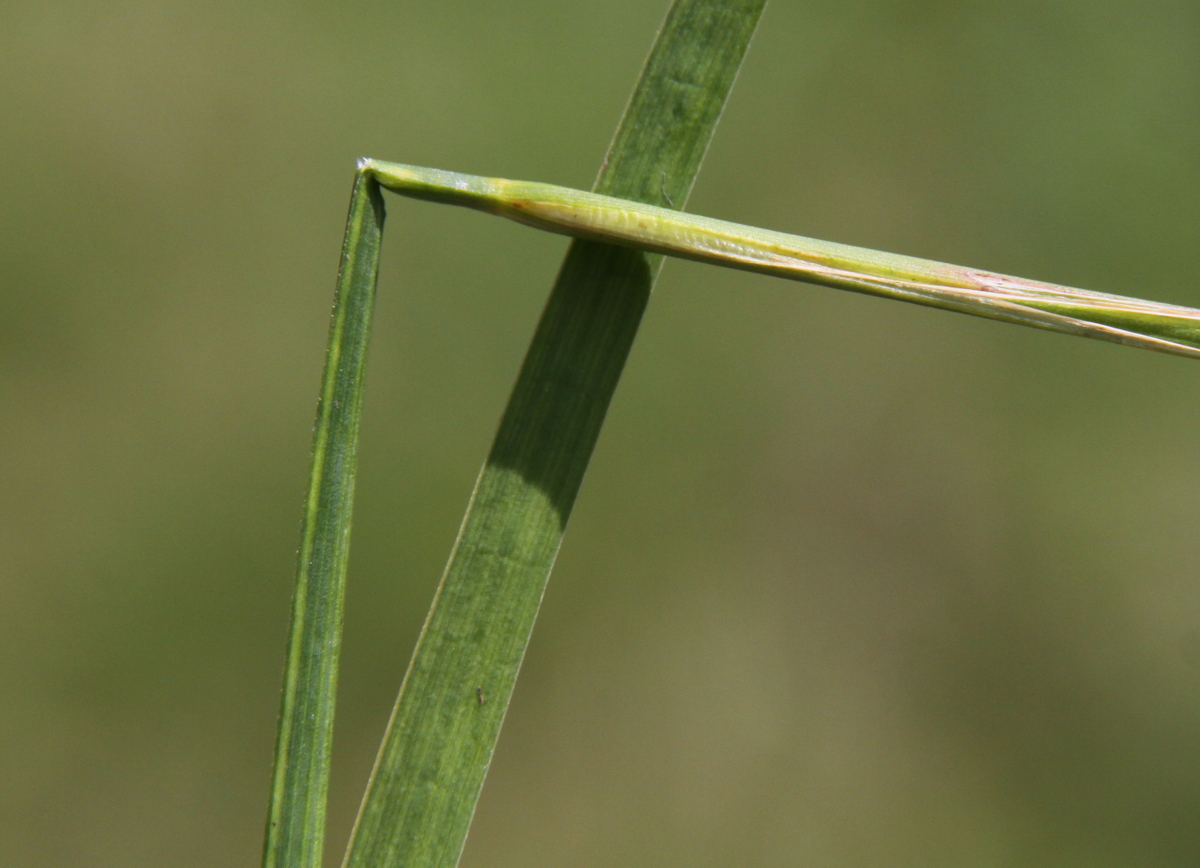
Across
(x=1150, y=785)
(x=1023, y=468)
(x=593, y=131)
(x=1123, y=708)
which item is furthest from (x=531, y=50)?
(x=1150, y=785)

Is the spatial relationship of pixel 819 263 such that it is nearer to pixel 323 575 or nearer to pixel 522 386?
pixel 522 386

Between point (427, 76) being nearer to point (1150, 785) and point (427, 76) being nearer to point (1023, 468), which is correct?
point (1023, 468)

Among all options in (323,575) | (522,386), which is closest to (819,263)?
(522,386)

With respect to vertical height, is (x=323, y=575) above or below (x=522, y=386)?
below

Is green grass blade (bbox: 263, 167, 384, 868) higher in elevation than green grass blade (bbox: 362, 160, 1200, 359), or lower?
lower
